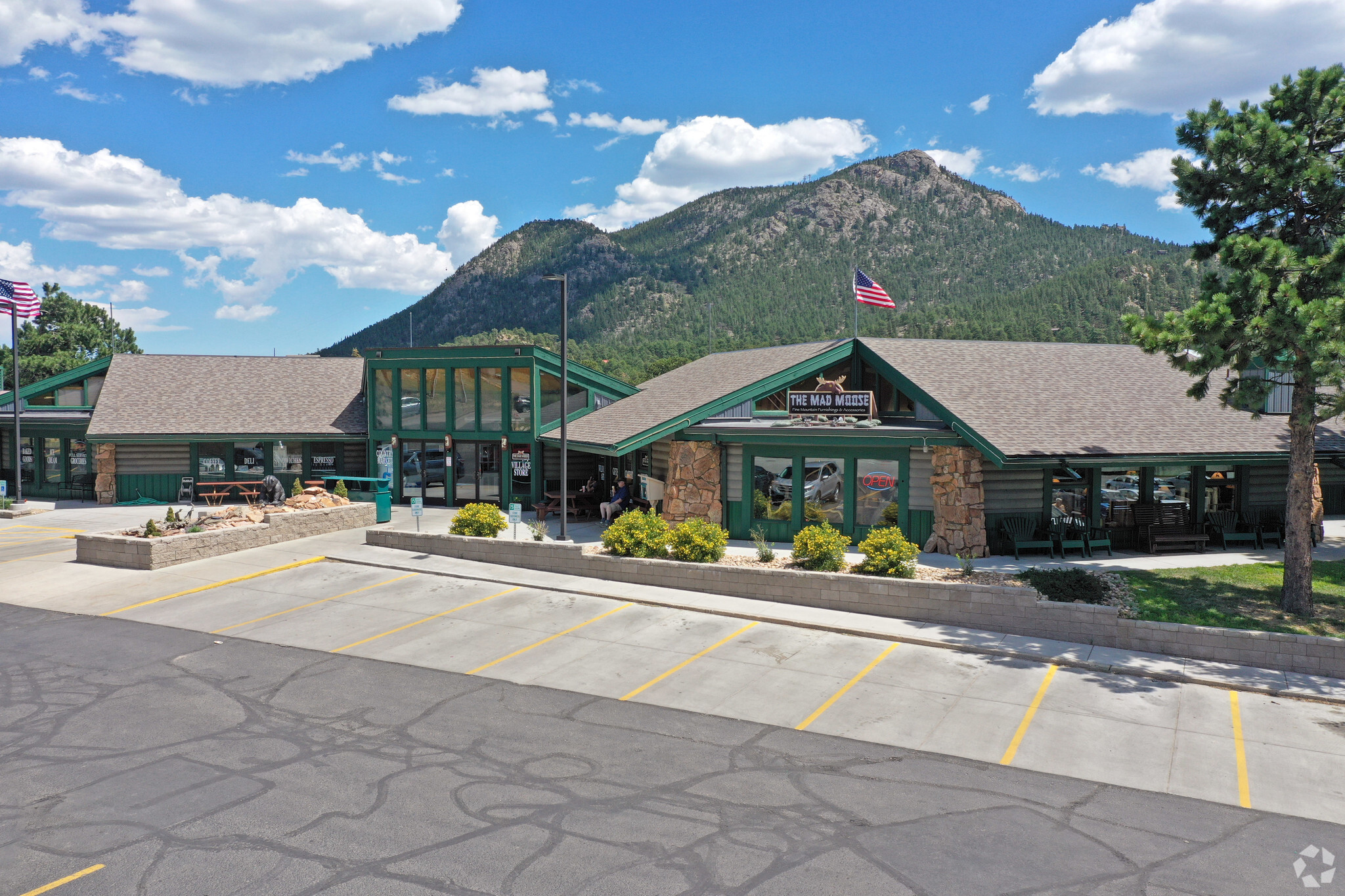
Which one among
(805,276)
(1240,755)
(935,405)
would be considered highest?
(805,276)

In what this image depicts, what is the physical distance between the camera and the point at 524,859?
731 cm

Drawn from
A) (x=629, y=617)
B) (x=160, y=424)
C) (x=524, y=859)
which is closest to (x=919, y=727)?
(x=524, y=859)

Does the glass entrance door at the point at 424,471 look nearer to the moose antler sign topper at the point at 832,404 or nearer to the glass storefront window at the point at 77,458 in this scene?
the glass storefront window at the point at 77,458

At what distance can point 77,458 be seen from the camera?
3288 centimetres

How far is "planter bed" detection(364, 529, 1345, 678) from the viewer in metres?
13.2

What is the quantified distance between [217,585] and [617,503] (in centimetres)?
1004

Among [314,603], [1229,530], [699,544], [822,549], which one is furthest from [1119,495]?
[314,603]

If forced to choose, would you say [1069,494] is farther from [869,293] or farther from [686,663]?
[686,663]

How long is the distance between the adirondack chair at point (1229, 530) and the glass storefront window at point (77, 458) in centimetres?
3753

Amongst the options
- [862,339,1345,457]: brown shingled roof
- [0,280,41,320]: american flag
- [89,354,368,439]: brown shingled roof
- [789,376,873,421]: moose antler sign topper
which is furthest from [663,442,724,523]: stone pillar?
[0,280,41,320]: american flag

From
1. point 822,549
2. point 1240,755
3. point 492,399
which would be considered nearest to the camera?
point 1240,755

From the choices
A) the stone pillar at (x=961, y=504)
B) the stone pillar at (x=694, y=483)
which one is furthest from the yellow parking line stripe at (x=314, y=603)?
the stone pillar at (x=961, y=504)

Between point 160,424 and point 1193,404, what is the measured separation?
33087 millimetres

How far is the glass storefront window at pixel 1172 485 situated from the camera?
2142 cm
